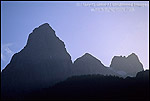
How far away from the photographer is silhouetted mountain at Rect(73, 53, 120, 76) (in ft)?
494

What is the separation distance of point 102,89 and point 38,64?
87.9 m

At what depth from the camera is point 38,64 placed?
148m

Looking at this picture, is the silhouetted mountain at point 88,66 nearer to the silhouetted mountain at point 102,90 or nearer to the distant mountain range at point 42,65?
the distant mountain range at point 42,65

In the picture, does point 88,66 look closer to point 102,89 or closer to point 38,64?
point 38,64

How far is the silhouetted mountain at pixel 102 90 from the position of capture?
59638mm

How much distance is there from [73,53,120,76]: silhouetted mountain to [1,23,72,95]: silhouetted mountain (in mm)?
6809

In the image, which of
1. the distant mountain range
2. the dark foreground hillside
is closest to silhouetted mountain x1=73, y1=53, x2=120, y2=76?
the distant mountain range

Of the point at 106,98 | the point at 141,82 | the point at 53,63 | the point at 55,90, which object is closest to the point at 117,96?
the point at 106,98

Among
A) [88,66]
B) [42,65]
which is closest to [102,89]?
[42,65]

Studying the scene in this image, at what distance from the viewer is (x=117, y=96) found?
200 ft

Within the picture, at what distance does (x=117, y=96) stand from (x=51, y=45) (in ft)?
370

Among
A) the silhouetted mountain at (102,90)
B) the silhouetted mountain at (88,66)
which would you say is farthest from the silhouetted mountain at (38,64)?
the silhouetted mountain at (102,90)

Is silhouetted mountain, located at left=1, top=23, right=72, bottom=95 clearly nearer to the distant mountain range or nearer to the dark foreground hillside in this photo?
the distant mountain range

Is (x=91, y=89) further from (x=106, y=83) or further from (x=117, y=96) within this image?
(x=117, y=96)
